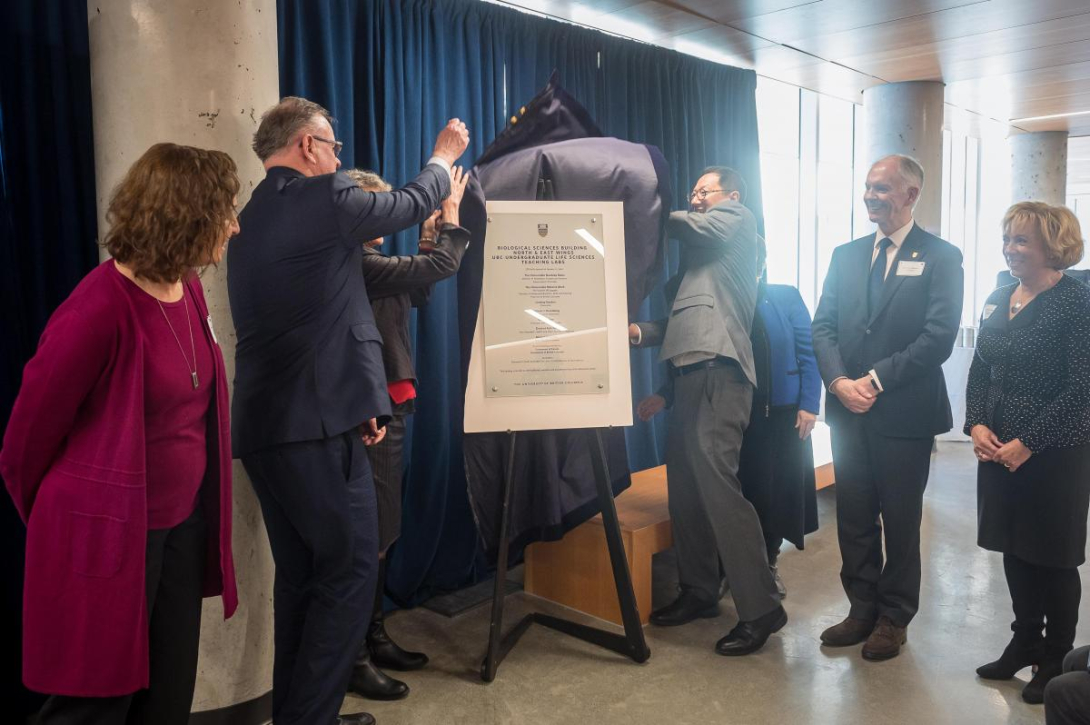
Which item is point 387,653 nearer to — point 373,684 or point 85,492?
point 373,684

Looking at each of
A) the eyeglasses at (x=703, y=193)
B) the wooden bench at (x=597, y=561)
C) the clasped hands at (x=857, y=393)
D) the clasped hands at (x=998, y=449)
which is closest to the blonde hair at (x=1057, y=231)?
the clasped hands at (x=998, y=449)

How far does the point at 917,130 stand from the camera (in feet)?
19.3

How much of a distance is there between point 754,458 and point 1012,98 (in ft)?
16.3

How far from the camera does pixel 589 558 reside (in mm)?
3197

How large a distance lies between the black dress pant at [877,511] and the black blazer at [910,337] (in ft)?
0.23

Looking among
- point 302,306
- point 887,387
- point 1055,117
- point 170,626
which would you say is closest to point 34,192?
point 302,306

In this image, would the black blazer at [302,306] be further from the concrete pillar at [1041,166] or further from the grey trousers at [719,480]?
the concrete pillar at [1041,166]

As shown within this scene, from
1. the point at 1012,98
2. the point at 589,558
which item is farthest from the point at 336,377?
the point at 1012,98

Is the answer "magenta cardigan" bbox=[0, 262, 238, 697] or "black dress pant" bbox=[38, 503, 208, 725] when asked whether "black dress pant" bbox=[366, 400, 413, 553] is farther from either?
"magenta cardigan" bbox=[0, 262, 238, 697]

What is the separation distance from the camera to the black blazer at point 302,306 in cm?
197

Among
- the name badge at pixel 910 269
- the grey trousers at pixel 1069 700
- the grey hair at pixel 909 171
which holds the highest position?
the grey hair at pixel 909 171

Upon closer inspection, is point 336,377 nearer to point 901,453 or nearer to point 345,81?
point 345,81

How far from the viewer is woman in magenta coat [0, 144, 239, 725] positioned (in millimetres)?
1433

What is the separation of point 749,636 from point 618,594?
476mm
